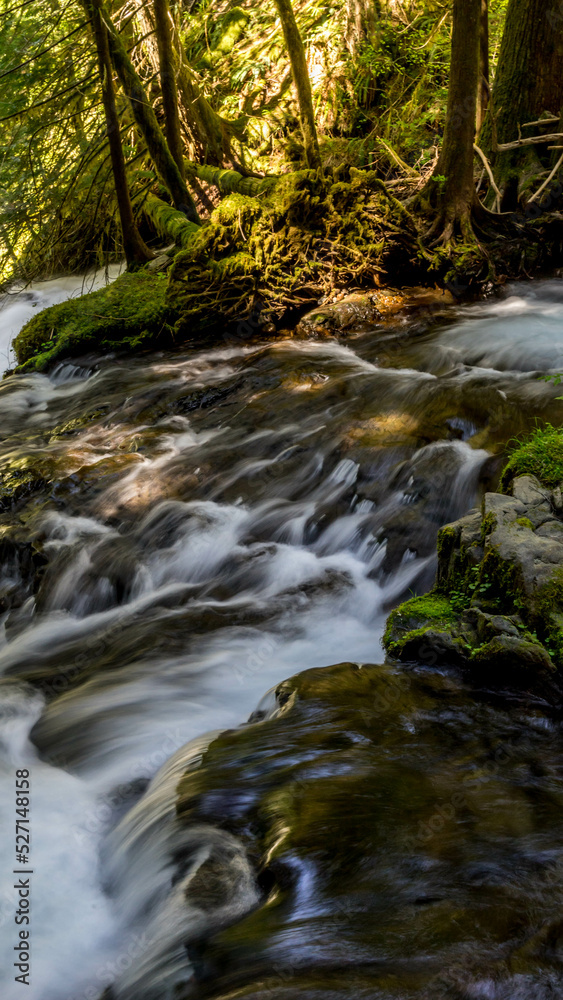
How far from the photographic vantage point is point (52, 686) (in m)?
4.05

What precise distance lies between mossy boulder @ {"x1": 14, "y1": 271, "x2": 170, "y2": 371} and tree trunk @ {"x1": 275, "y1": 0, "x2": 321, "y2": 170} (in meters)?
2.37

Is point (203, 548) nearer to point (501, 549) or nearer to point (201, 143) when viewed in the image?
point (501, 549)

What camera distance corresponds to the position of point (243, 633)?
4.20 meters

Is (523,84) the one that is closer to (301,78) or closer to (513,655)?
(301,78)

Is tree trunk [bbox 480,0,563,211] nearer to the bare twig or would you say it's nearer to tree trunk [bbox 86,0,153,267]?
the bare twig

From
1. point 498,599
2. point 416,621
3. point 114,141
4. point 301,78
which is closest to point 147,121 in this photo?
point 114,141

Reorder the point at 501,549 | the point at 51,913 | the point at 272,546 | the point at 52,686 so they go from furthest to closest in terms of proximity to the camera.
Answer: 1. the point at 272,546
2. the point at 52,686
3. the point at 501,549
4. the point at 51,913

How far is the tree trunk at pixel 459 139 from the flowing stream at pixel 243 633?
1114 mm

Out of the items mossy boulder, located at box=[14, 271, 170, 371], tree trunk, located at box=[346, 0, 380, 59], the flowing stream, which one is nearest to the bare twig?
the flowing stream

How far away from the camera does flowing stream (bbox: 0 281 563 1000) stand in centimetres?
205

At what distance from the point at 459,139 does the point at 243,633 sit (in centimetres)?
616

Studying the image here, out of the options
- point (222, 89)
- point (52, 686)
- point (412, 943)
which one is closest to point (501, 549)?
point (412, 943)

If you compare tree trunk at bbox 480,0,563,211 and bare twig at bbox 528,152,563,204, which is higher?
tree trunk at bbox 480,0,563,211

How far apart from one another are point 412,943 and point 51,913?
1357mm
